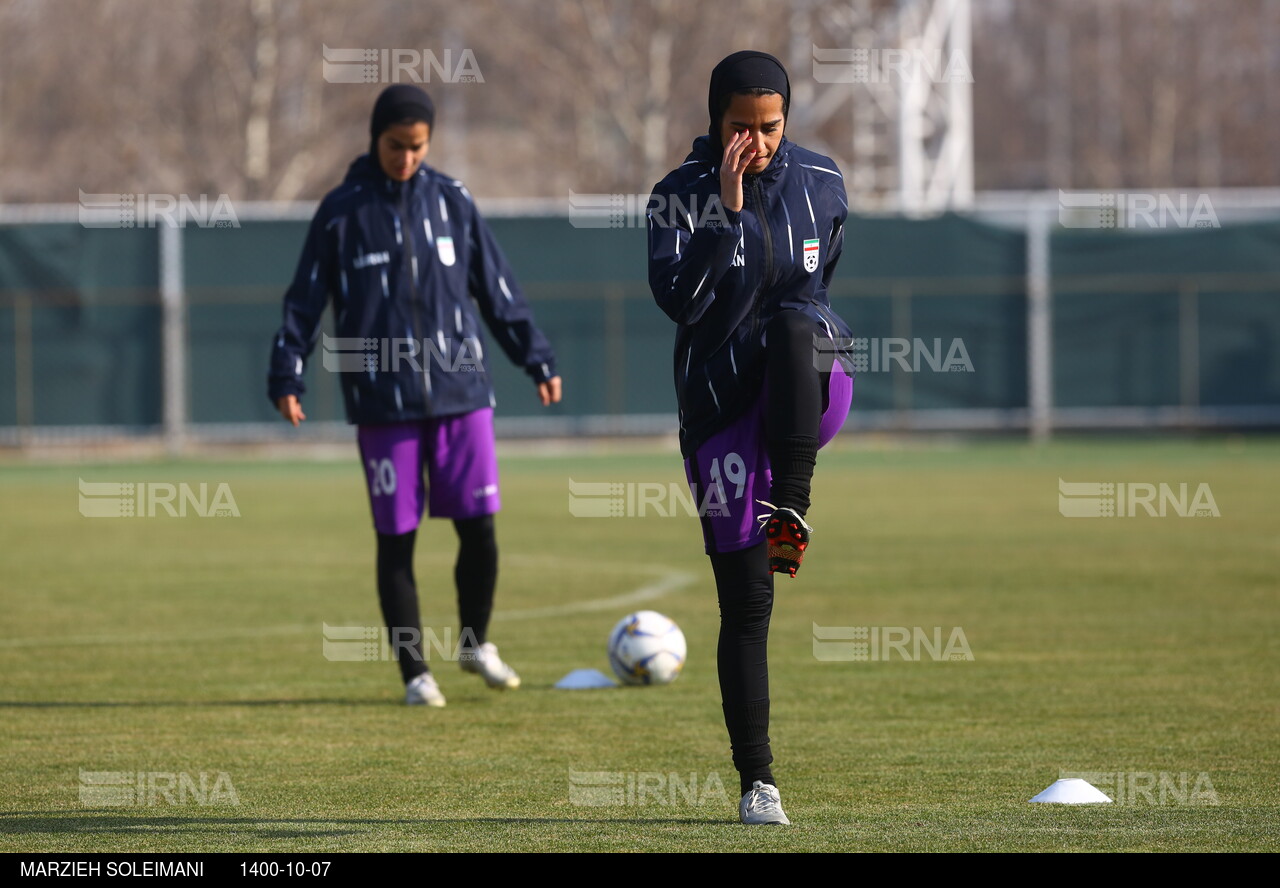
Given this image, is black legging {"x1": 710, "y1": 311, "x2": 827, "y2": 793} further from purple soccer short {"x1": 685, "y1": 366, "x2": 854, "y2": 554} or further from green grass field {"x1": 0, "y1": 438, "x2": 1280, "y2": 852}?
green grass field {"x1": 0, "y1": 438, "x2": 1280, "y2": 852}

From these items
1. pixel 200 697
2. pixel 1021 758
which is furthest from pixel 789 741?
pixel 200 697

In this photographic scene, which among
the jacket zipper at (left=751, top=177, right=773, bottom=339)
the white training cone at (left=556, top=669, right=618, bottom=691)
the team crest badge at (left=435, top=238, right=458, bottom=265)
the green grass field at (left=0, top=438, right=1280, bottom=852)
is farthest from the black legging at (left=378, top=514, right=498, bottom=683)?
the jacket zipper at (left=751, top=177, right=773, bottom=339)

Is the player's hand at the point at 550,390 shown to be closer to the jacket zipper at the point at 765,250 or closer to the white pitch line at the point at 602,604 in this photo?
the white pitch line at the point at 602,604

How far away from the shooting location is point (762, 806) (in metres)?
5.18

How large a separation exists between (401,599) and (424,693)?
0.43m

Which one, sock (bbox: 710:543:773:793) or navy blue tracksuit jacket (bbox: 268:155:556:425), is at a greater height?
navy blue tracksuit jacket (bbox: 268:155:556:425)

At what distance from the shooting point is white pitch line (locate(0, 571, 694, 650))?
378 inches

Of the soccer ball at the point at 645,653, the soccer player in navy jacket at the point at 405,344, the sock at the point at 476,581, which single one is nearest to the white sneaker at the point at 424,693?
the soccer player in navy jacket at the point at 405,344

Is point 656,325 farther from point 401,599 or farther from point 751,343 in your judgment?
point 751,343

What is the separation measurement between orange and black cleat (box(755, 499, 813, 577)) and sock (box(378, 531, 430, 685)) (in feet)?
10.3

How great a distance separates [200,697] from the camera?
7.97 m

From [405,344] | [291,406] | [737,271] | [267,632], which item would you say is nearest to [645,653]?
[405,344]

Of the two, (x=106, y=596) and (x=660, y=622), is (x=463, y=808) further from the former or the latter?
(x=106, y=596)
